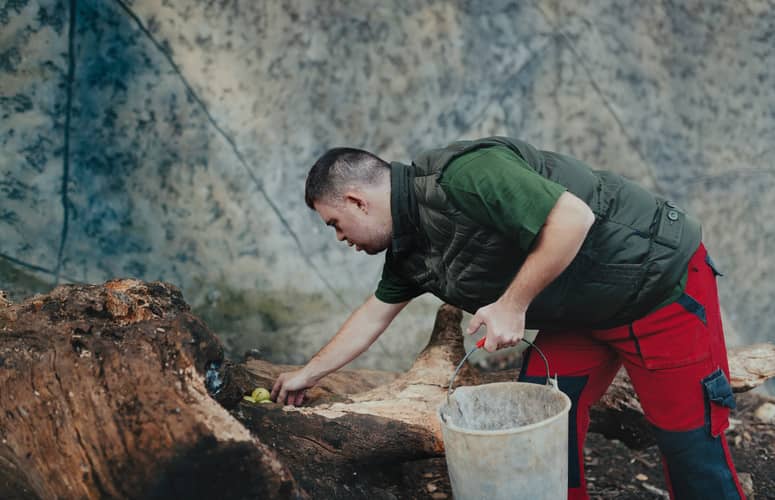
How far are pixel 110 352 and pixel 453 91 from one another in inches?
119

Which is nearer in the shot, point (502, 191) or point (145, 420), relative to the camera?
point (145, 420)

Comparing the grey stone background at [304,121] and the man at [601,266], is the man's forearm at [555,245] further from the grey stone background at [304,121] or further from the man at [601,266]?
the grey stone background at [304,121]

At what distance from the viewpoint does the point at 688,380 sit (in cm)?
255

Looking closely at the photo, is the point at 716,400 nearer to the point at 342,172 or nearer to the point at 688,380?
the point at 688,380

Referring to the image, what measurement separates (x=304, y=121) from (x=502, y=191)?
7.89ft

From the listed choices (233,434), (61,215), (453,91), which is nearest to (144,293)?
(233,434)

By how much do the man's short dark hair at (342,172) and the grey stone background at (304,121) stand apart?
185 cm

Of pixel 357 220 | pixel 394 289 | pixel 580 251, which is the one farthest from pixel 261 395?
pixel 580 251

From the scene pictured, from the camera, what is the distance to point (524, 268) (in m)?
2.18

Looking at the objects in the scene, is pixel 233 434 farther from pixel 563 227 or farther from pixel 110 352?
pixel 563 227

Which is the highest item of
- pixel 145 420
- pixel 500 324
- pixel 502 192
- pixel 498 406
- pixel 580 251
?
pixel 502 192

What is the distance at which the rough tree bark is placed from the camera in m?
1.95

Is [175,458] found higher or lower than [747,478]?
higher

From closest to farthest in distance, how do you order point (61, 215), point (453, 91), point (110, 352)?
point (110, 352), point (61, 215), point (453, 91)
